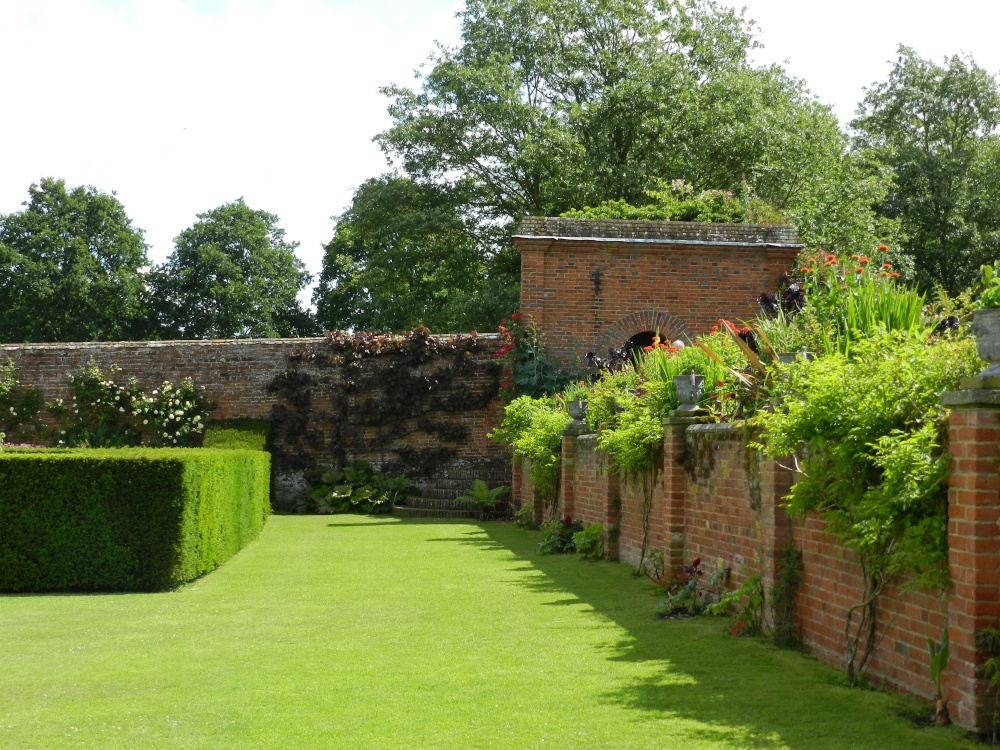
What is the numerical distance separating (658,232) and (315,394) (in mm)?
7704

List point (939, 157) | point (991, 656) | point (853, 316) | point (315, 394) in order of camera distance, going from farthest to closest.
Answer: point (939, 157)
point (315, 394)
point (853, 316)
point (991, 656)

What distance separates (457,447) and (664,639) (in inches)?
574

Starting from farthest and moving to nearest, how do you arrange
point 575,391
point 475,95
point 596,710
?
1. point 475,95
2. point 575,391
3. point 596,710

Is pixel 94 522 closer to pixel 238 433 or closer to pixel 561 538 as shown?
pixel 561 538

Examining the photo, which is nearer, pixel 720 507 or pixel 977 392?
pixel 977 392

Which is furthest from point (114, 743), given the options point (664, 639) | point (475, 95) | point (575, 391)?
point (475, 95)

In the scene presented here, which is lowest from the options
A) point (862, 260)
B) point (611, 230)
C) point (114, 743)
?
point (114, 743)

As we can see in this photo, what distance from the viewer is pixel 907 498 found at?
480cm

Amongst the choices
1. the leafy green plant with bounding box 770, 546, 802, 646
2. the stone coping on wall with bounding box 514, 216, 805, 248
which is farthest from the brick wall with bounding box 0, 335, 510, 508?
the leafy green plant with bounding box 770, 546, 802, 646

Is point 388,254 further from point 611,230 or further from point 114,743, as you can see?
point 114,743

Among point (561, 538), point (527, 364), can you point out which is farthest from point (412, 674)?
point (527, 364)

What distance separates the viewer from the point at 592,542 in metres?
12.1

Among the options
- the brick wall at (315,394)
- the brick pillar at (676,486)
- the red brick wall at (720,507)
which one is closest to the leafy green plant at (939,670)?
the red brick wall at (720,507)

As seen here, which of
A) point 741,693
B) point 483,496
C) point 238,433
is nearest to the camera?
point 741,693
